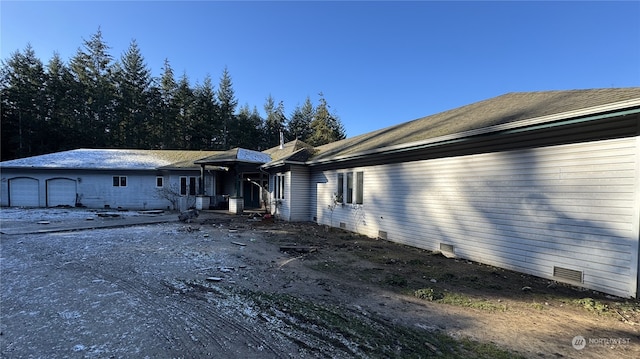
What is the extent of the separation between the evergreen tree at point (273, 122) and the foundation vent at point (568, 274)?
3692 cm

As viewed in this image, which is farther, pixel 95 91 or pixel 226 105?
pixel 226 105

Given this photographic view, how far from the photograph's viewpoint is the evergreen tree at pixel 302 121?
4247cm

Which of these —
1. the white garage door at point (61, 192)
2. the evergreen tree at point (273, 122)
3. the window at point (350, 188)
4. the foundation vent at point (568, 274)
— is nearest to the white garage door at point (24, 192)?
the white garage door at point (61, 192)

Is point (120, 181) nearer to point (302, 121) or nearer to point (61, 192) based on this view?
point (61, 192)

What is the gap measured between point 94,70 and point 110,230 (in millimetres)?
28774

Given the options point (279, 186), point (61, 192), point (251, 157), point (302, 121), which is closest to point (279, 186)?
point (279, 186)

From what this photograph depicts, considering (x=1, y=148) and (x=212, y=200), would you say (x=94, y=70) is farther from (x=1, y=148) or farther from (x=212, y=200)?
(x=212, y=200)

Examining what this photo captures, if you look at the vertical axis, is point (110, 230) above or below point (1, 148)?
below

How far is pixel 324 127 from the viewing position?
126 ft

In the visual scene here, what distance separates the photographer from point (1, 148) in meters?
26.5

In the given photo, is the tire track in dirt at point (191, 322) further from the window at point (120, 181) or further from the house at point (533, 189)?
the window at point (120, 181)

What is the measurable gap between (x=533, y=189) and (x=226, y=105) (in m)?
36.5

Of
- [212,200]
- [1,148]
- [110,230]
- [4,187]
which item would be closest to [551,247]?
[110,230]

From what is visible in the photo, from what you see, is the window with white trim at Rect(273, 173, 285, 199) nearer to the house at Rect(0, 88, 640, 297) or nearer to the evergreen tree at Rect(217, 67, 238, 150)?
the house at Rect(0, 88, 640, 297)
